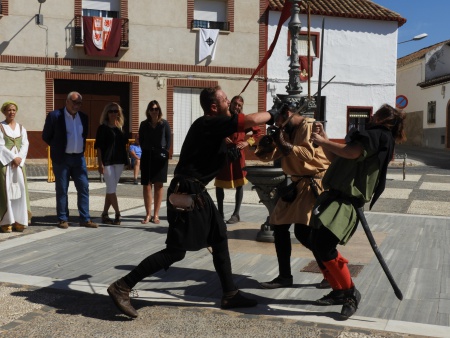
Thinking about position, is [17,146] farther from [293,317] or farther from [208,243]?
[293,317]

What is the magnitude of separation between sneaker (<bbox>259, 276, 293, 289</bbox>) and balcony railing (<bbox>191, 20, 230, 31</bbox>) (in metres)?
18.5

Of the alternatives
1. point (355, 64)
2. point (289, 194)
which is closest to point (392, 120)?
point (289, 194)

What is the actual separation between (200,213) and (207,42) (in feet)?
61.0

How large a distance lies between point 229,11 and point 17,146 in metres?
16.3

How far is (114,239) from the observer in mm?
7016

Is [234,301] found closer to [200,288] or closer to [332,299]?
[200,288]

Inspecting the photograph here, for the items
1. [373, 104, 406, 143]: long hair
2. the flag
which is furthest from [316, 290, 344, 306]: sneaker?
the flag

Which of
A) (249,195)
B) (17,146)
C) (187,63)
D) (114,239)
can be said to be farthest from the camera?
(187,63)

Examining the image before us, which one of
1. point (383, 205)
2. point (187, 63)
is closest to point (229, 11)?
point (187, 63)

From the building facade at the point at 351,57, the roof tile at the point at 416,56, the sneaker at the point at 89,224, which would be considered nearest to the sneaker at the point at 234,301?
the sneaker at the point at 89,224

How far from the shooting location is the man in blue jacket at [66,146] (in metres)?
7.69

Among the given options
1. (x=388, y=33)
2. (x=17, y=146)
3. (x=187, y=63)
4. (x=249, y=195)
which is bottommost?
(x=249, y=195)

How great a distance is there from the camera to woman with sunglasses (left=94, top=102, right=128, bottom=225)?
318 inches

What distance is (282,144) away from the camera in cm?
440
